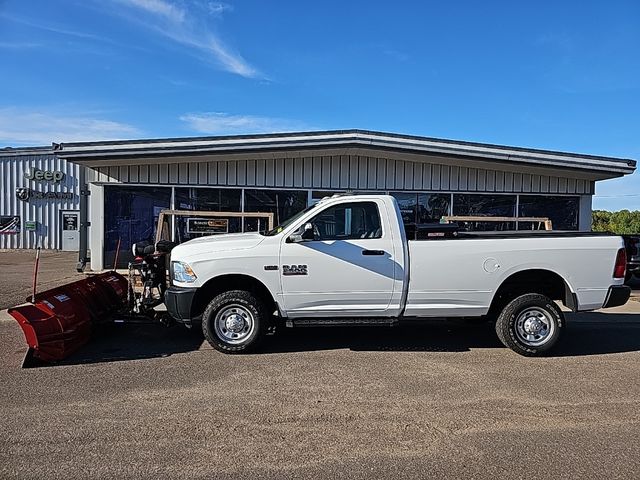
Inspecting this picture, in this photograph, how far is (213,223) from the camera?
14469 mm

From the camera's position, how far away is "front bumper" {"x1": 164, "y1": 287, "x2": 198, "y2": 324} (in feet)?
21.6

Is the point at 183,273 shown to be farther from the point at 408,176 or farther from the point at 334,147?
the point at 408,176

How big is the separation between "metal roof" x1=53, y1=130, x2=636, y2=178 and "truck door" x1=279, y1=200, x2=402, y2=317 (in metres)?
6.96

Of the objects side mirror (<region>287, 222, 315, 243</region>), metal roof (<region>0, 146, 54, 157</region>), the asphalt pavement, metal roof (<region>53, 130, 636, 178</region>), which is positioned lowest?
the asphalt pavement

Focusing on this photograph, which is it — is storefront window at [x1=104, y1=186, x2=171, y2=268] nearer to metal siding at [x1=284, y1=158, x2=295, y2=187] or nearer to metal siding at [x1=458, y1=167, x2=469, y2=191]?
metal siding at [x1=284, y1=158, x2=295, y2=187]

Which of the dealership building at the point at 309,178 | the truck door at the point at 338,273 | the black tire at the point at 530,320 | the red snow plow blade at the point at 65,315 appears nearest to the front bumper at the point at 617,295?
the black tire at the point at 530,320

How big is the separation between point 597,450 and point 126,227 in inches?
505

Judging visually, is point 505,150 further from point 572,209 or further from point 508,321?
point 508,321

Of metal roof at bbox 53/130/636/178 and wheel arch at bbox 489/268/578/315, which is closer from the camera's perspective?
wheel arch at bbox 489/268/578/315

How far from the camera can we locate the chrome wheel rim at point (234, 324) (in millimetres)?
6590

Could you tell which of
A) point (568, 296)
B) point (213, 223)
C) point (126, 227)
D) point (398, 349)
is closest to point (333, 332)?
point (398, 349)

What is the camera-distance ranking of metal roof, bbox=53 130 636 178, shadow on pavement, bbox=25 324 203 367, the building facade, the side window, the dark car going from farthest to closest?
the building facade → the dark car → metal roof, bbox=53 130 636 178 → the side window → shadow on pavement, bbox=25 324 203 367

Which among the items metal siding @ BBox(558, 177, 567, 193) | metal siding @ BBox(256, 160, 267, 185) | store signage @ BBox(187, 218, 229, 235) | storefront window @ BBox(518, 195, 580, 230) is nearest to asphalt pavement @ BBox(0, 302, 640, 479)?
store signage @ BBox(187, 218, 229, 235)

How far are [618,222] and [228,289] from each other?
30761 millimetres
